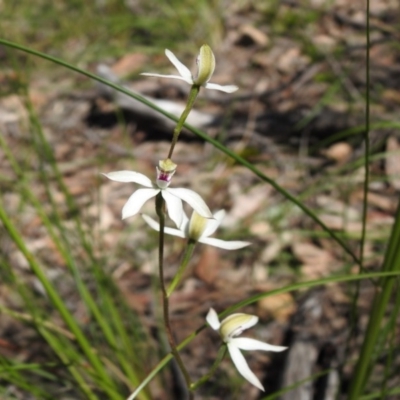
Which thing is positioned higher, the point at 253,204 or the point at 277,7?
the point at 277,7

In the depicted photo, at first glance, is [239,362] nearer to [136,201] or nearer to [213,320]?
[213,320]

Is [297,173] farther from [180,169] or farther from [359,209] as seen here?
[180,169]

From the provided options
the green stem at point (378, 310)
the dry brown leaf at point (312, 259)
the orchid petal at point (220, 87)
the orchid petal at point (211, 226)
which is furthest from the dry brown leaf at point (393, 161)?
the orchid petal at point (220, 87)

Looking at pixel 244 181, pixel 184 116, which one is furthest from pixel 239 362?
pixel 244 181

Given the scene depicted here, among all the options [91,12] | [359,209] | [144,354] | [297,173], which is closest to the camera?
[144,354]

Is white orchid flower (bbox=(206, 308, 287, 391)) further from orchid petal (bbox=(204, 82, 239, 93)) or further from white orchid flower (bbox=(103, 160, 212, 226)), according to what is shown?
orchid petal (bbox=(204, 82, 239, 93))

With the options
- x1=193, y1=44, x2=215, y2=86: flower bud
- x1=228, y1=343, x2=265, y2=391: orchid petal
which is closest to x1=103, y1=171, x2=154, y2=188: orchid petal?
x1=193, y1=44, x2=215, y2=86: flower bud

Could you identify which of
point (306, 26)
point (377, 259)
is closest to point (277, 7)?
point (306, 26)
